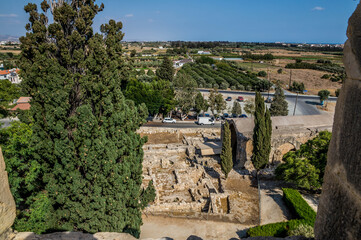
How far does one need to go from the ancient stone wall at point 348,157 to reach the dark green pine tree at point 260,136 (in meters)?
16.0

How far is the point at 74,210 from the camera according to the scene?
9.56 metres

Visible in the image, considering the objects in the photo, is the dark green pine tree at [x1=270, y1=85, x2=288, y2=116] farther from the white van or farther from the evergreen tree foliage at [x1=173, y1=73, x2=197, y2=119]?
the evergreen tree foliage at [x1=173, y1=73, x2=197, y2=119]

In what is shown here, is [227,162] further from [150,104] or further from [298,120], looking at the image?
[150,104]

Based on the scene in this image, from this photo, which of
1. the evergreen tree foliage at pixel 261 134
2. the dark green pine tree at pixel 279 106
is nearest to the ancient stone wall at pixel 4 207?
the evergreen tree foliage at pixel 261 134

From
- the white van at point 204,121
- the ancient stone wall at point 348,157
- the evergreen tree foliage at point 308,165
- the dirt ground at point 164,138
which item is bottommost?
the dirt ground at point 164,138

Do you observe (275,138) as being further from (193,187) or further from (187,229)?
(187,229)

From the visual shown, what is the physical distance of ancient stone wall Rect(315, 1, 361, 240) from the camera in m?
2.19

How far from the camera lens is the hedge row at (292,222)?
38.0 ft

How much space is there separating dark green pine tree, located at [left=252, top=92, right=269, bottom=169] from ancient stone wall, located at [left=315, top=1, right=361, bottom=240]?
1604 centimetres

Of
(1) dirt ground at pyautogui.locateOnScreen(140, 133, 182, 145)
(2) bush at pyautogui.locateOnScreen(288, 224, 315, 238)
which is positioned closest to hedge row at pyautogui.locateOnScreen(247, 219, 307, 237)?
(2) bush at pyautogui.locateOnScreen(288, 224, 315, 238)

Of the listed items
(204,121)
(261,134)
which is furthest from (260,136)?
(204,121)

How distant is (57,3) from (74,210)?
11627 mm

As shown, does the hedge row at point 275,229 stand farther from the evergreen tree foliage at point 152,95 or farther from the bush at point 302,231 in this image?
the evergreen tree foliage at point 152,95

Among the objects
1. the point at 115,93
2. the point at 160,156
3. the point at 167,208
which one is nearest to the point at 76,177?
the point at 115,93
